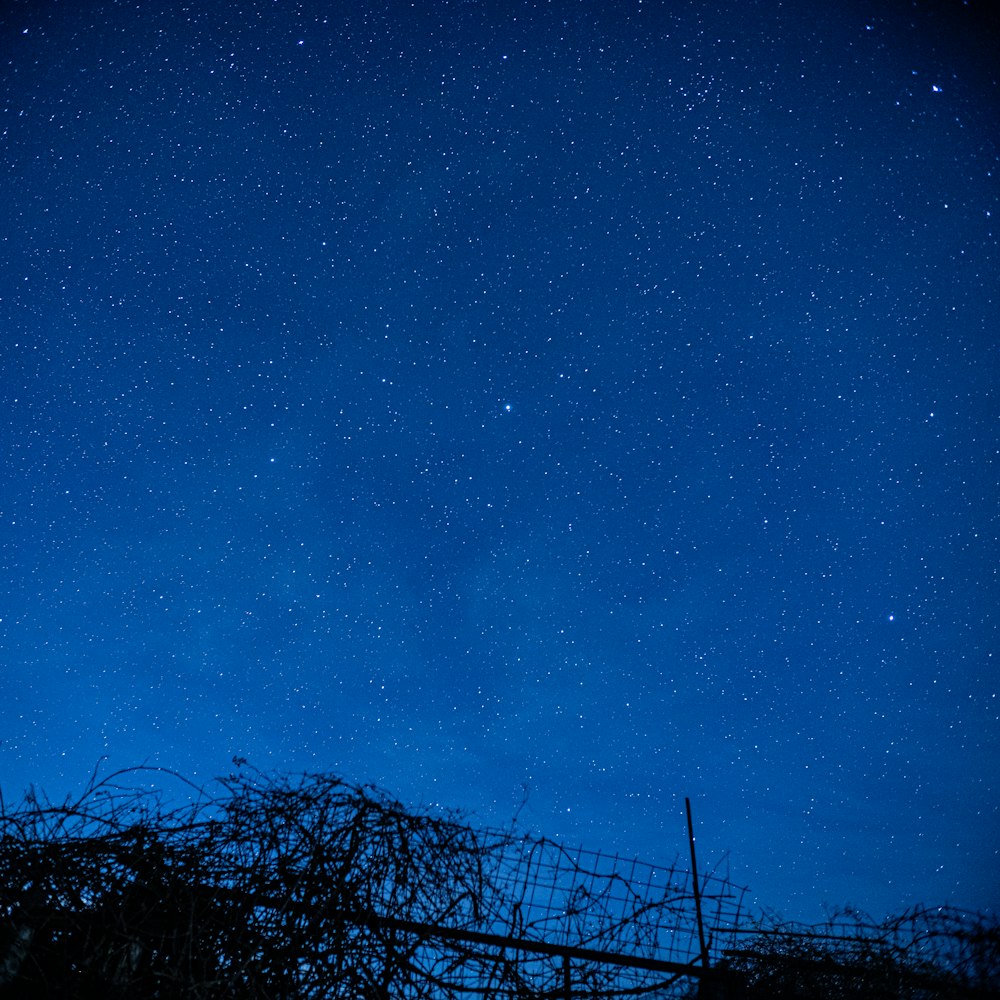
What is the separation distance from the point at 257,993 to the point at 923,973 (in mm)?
6476

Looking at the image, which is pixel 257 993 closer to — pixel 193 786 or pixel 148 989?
pixel 148 989

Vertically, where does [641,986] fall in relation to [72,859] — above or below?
below

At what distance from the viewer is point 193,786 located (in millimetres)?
4555

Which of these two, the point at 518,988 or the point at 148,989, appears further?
the point at 518,988

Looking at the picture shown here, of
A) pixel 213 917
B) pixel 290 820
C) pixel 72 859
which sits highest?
pixel 290 820

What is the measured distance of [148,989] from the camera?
3568mm

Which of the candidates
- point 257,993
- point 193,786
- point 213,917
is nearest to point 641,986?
point 257,993

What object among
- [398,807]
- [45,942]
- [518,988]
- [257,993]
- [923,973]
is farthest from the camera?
[923,973]

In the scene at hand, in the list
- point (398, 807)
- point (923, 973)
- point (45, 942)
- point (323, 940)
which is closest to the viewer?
point (45, 942)

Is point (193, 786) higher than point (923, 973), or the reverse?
point (193, 786)

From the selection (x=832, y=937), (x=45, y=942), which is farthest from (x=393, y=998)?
(x=832, y=937)

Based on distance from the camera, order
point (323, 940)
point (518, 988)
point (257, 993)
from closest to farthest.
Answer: point (257, 993)
point (323, 940)
point (518, 988)

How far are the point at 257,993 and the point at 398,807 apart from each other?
4.26ft

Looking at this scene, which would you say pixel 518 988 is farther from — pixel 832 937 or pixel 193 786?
pixel 832 937
